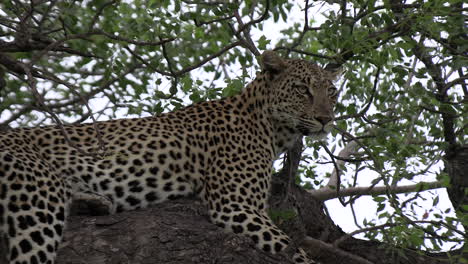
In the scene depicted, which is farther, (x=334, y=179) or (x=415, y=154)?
(x=334, y=179)

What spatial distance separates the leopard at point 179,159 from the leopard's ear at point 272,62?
0.01 m

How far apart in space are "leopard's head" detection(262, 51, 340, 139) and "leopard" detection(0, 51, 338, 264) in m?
0.01

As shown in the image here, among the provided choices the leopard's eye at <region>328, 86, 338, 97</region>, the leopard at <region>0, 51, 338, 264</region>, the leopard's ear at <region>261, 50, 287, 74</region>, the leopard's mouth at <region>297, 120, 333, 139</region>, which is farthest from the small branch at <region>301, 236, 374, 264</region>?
the leopard's ear at <region>261, 50, 287, 74</region>

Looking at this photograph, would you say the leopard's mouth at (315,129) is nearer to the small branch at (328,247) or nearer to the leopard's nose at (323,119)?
the leopard's nose at (323,119)

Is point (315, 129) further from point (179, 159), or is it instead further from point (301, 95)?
point (179, 159)

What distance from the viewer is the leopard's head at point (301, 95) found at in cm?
855

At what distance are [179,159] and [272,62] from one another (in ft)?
5.95

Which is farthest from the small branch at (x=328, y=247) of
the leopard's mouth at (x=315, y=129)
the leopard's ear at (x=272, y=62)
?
the leopard's ear at (x=272, y=62)

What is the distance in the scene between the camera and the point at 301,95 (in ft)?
28.8

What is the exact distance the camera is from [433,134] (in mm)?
9305

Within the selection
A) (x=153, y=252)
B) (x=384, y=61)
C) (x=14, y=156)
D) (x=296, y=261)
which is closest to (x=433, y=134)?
(x=384, y=61)

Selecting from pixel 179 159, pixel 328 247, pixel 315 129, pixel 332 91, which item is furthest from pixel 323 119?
pixel 328 247

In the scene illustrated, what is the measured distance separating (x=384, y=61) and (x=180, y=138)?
2.55m

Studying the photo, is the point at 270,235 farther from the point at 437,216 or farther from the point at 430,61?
the point at 430,61
